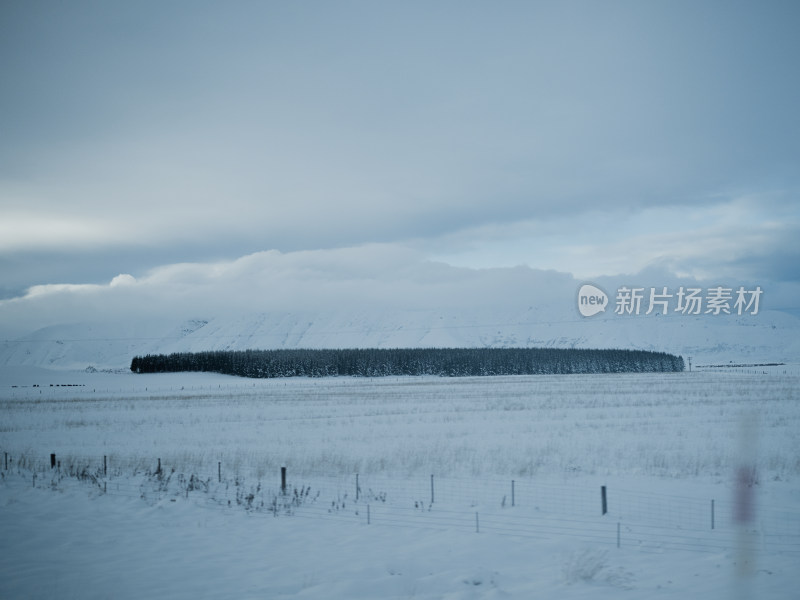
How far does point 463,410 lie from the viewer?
42281 mm

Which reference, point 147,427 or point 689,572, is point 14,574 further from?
point 147,427

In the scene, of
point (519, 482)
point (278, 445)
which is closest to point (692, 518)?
point (519, 482)

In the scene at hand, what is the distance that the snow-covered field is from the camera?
32.4 feet

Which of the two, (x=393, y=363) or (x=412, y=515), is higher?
(x=412, y=515)

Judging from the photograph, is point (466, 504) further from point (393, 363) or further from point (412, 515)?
point (393, 363)

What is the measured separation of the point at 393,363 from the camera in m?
141

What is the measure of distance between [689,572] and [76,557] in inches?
461

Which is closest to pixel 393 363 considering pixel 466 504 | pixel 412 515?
pixel 466 504

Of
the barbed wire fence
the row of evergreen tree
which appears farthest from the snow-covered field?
the row of evergreen tree

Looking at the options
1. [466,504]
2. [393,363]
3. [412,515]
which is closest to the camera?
[412,515]

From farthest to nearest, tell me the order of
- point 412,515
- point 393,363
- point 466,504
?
point 393,363 → point 466,504 → point 412,515

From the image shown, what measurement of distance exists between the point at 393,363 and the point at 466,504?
127 m

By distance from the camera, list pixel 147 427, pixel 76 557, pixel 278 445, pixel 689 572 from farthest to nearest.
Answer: pixel 147 427, pixel 278 445, pixel 76 557, pixel 689 572

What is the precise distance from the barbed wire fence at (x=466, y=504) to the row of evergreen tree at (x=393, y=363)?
11567 cm
